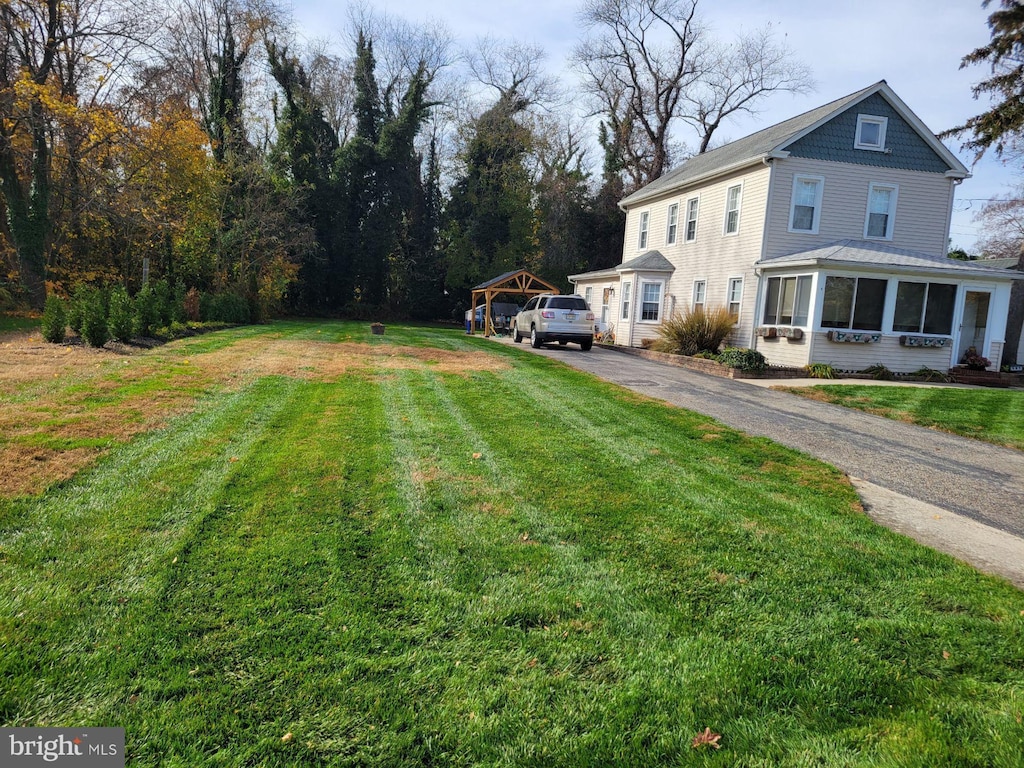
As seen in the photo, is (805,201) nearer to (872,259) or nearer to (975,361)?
(872,259)

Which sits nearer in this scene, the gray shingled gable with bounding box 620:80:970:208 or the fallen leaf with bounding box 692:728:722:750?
the fallen leaf with bounding box 692:728:722:750

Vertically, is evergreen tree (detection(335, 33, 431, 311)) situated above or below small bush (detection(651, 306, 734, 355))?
above

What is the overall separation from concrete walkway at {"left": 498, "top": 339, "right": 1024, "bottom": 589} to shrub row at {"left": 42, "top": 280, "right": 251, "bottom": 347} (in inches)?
387

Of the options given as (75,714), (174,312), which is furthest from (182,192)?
(75,714)

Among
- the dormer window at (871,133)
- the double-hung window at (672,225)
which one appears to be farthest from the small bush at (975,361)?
the double-hung window at (672,225)

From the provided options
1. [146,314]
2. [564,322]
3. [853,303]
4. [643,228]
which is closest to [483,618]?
[146,314]

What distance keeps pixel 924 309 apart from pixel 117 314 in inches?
758

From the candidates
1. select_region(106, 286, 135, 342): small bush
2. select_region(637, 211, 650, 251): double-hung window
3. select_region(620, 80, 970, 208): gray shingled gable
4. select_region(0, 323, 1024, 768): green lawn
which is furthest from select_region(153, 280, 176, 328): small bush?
select_region(637, 211, 650, 251): double-hung window

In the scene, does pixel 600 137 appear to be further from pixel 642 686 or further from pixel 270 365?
A: pixel 642 686

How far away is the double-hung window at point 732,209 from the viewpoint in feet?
60.4

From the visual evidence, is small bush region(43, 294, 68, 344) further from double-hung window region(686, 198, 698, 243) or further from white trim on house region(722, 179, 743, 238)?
double-hung window region(686, 198, 698, 243)

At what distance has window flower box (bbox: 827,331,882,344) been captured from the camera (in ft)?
49.5

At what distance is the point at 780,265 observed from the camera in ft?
52.5

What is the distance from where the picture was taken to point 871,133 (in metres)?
17.4
